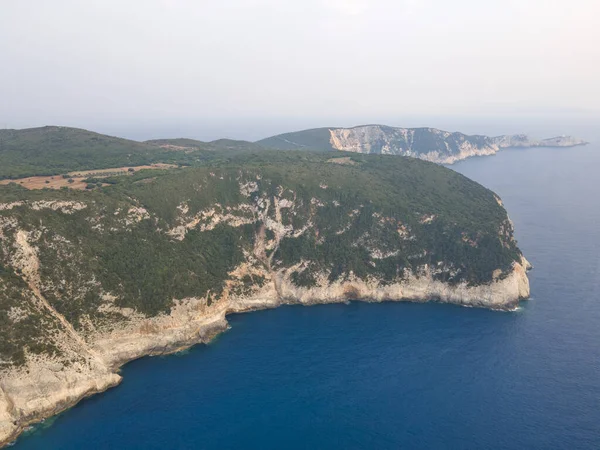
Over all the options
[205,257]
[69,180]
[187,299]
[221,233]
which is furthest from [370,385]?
[69,180]

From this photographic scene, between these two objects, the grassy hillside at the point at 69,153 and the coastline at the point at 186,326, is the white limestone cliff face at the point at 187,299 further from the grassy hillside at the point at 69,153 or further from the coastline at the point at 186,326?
the grassy hillside at the point at 69,153

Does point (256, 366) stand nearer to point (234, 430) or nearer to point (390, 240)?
point (234, 430)

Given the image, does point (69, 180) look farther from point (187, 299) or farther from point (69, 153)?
point (187, 299)

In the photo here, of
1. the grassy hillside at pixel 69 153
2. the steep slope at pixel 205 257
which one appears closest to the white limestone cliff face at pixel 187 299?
the steep slope at pixel 205 257

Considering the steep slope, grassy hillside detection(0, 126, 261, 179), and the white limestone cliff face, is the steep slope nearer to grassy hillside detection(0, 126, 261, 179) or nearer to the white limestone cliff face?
the white limestone cliff face

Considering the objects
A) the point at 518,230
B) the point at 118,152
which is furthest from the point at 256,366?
the point at 518,230

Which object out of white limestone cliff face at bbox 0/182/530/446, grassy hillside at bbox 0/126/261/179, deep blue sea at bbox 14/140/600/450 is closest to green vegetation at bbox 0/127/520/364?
white limestone cliff face at bbox 0/182/530/446

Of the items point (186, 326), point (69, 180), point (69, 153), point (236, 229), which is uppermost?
point (69, 153)
